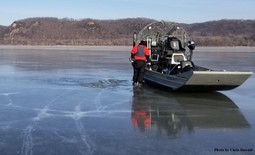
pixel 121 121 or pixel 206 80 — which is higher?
pixel 206 80

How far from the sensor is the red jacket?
12.0 metres

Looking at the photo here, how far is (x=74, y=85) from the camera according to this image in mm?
12008

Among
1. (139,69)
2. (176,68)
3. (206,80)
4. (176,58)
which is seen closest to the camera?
(206,80)

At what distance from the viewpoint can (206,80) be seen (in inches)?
393

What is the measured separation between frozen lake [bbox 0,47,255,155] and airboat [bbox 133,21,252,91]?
0.31m

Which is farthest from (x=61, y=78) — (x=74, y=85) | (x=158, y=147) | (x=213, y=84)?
(x=158, y=147)

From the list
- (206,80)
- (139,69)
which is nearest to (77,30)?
(139,69)

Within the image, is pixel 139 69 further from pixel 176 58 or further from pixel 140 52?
pixel 176 58

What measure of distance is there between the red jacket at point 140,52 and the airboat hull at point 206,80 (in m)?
1.41

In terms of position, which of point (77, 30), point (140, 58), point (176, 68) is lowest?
point (77, 30)

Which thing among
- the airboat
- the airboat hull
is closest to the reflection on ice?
the airboat hull

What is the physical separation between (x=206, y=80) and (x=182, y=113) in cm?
230

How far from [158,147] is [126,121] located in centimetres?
173

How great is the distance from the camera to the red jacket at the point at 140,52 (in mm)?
12016
